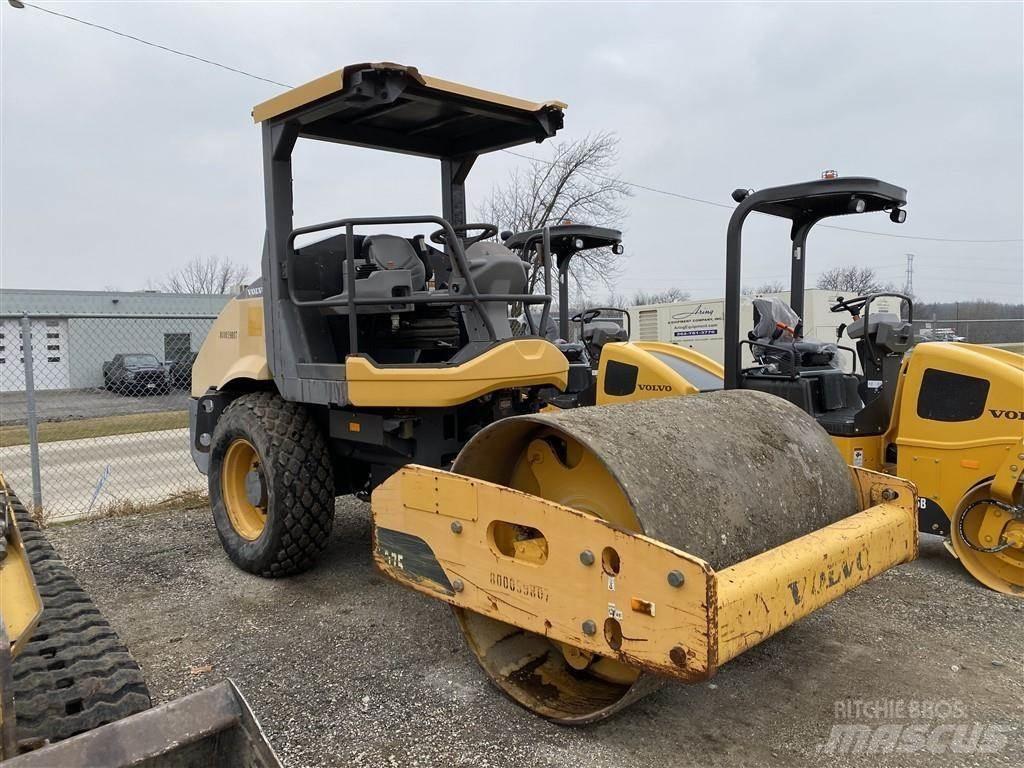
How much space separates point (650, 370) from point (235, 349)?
2.86 m

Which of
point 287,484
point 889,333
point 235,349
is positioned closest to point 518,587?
point 287,484

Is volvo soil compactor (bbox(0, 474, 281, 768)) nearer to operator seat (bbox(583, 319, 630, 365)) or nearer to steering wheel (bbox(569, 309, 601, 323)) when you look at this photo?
operator seat (bbox(583, 319, 630, 365))

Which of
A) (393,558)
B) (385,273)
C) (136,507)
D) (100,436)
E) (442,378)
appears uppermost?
(385,273)

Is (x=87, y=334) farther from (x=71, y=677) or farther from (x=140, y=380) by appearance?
(x=71, y=677)

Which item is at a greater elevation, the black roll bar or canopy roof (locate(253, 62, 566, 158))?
canopy roof (locate(253, 62, 566, 158))

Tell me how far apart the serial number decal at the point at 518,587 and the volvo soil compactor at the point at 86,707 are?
1102 millimetres

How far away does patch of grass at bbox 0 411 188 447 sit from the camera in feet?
39.9

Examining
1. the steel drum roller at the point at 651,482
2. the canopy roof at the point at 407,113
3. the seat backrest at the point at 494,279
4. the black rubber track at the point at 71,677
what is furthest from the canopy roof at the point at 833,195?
the black rubber track at the point at 71,677

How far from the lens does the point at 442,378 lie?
3777mm

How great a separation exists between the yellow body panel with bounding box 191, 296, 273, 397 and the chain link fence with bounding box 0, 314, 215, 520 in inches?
62.8

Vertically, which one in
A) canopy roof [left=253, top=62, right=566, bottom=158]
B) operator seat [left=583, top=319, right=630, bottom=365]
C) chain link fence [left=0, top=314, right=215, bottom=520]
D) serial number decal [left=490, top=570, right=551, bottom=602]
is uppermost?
canopy roof [left=253, top=62, right=566, bottom=158]

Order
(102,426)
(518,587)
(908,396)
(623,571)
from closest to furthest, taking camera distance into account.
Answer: (623,571) → (518,587) → (908,396) → (102,426)

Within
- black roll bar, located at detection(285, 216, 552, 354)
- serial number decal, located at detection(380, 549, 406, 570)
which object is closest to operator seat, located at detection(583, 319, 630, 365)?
black roll bar, located at detection(285, 216, 552, 354)

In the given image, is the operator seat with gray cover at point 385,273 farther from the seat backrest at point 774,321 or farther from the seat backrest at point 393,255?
the seat backrest at point 774,321
